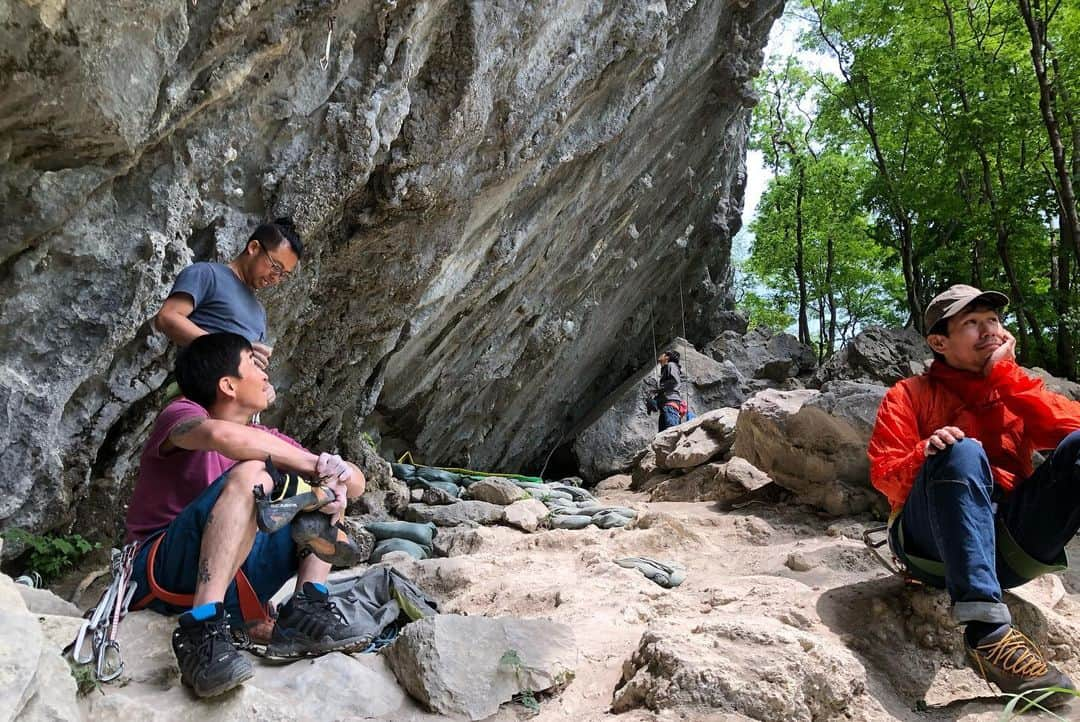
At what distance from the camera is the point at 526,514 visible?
260 inches

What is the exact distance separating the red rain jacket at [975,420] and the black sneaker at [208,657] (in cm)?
263

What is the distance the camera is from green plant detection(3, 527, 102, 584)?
435cm

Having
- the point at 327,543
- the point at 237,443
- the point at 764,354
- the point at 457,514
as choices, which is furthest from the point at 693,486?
the point at 764,354

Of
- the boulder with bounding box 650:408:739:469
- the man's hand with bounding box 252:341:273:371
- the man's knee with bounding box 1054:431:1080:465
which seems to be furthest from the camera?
the boulder with bounding box 650:408:739:469

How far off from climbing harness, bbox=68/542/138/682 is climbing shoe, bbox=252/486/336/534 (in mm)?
522

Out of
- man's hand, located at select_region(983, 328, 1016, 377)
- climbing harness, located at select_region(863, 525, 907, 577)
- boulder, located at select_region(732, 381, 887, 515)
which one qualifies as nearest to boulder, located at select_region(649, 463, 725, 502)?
boulder, located at select_region(732, 381, 887, 515)

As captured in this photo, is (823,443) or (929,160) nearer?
(823,443)

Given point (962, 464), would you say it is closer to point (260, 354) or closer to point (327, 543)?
point (327, 543)

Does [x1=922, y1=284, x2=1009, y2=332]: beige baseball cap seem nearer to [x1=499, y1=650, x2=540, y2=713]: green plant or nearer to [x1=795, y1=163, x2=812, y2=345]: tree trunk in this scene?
[x1=499, y1=650, x2=540, y2=713]: green plant

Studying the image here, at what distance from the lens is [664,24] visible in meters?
7.98

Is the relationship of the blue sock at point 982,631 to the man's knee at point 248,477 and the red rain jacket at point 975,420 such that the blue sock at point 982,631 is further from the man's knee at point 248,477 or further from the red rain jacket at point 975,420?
the man's knee at point 248,477

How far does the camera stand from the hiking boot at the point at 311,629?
113 inches

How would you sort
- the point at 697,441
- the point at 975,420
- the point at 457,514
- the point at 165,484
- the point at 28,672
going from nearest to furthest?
the point at 28,672
the point at 165,484
the point at 975,420
the point at 457,514
the point at 697,441

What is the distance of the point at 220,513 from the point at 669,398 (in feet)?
38.2
